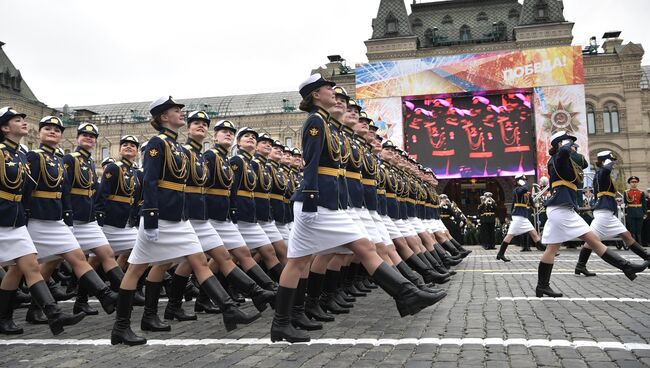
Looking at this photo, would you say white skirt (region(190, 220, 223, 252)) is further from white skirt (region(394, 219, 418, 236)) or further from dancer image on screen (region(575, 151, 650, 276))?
dancer image on screen (region(575, 151, 650, 276))

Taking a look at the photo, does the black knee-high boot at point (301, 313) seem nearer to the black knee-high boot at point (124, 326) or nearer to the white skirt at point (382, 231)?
the white skirt at point (382, 231)

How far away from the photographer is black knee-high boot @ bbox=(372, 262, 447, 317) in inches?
177

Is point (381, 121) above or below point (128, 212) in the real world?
above

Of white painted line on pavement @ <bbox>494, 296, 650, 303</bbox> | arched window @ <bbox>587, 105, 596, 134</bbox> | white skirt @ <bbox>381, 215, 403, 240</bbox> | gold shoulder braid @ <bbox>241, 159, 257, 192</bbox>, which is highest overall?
arched window @ <bbox>587, 105, 596, 134</bbox>

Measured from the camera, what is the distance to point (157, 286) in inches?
215

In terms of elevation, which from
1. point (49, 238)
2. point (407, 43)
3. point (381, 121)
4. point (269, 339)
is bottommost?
point (269, 339)

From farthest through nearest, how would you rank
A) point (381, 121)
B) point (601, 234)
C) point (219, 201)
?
point (381, 121), point (601, 234), point (219, 201)

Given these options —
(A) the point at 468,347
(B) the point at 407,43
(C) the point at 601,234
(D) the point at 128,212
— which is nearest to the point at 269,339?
(A) the point at 468,347

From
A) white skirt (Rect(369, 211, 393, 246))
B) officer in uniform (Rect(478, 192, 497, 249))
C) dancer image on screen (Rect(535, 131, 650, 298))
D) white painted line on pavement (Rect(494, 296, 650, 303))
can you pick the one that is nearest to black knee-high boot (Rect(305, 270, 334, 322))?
white skirt (Rect(369, 211, 393, 246))

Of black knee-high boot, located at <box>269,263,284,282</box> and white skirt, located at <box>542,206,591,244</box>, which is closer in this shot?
white skirt, located at <box>542,206,591,244</box>

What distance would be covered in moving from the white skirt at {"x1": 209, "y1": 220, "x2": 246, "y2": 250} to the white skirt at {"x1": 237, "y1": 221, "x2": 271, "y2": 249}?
0.65m

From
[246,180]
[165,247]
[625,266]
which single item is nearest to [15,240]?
[165,247]

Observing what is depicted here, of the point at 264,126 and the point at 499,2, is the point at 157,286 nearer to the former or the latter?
the point at 264,126

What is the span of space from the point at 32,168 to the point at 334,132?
3400mm
